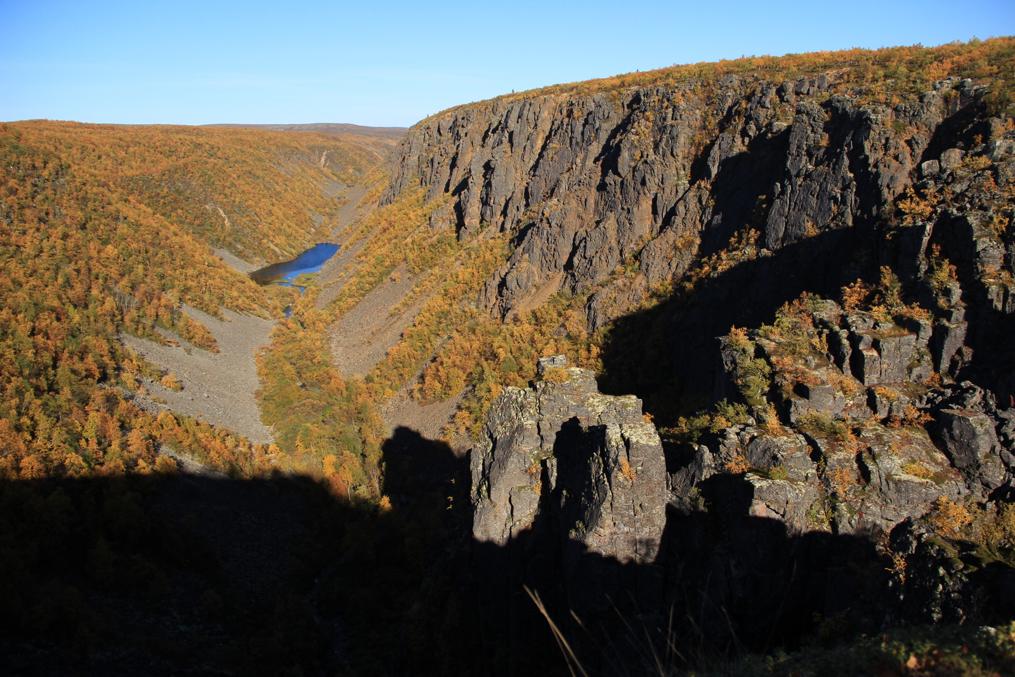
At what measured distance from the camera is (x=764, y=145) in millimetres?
34469

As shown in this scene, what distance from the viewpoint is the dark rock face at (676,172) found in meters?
26.6

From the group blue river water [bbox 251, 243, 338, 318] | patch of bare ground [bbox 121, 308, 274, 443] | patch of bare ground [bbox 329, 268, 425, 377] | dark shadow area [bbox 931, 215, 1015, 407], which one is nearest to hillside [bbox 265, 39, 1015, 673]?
dark shadow area [bbox 931, 215, 1015, 407]

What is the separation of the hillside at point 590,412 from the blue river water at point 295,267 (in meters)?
17.1

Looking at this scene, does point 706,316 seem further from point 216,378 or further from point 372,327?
point 216,378

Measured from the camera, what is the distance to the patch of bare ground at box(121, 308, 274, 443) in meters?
38.3

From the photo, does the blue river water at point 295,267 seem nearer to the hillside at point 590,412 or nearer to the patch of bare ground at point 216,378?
the hillside at point 590,412

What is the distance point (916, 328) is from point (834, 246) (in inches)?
427

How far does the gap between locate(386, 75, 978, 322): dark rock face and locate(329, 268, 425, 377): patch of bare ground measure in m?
8.08

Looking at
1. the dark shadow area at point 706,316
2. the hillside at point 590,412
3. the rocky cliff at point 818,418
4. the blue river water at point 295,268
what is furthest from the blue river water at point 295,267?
the rocky cliff at point 818,418

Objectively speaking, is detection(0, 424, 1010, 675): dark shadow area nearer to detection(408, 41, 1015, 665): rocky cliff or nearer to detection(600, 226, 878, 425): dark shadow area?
detection(408, 41, 1015, 665): rocky cliff

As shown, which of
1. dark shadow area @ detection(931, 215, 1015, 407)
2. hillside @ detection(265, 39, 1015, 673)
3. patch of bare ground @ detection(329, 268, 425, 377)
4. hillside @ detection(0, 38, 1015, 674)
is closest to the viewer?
hillside @ detection(0, 38, 1015, 674)

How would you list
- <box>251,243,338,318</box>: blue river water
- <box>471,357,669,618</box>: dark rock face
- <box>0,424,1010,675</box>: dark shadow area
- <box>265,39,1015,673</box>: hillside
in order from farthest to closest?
<box>251,243,338,318</box>: blue river water → <box>471,357,669,618</box>: dark rock face → <box>265,39,1015,673</box>: hillside → <box>0,424,1010,675</box>: dark shadow area

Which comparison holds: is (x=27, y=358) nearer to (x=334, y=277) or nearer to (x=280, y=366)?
(x=280, y=366)


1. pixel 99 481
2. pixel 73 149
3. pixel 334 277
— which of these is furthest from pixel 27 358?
pixel 73 149
